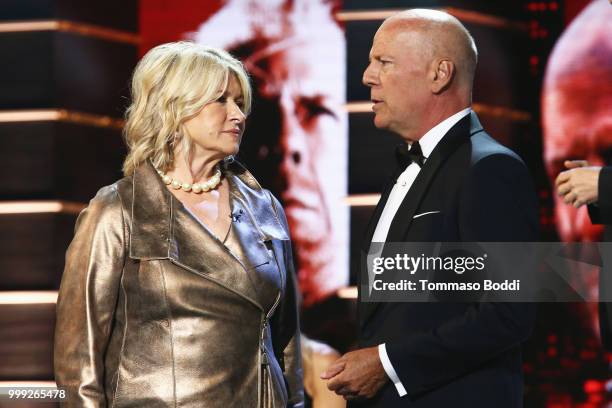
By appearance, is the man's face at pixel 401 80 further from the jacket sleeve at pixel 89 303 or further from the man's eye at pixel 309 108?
the man's eye at pixel 309 108

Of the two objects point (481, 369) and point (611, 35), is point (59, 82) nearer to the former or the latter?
point (611, 35)

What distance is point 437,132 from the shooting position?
2.32 m

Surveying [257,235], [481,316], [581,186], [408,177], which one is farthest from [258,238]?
[581,186]

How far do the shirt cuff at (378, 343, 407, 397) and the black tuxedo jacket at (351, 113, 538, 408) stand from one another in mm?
11

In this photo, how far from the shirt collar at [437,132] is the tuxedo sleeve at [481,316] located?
0.20m

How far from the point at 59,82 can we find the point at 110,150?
39cm

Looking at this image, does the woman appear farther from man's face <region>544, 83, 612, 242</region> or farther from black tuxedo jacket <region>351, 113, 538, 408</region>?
man's face <region>544, 83, 612, 242</region>

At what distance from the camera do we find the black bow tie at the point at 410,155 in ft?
7.58

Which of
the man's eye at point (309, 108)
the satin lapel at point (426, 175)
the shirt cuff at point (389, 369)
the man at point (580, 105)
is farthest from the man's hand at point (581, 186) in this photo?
the man's eye at point (309, 108)

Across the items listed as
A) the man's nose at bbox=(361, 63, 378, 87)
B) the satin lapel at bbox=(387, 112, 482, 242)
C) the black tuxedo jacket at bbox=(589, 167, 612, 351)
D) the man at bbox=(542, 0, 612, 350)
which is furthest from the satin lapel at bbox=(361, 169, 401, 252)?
the man at bbox=(542, 0, 612, 350)

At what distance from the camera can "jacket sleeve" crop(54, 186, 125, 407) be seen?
2.21 metres

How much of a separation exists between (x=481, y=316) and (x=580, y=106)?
2.12 m

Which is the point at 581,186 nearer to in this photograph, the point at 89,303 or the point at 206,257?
the point at 206,257

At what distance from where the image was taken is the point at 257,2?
426cm
